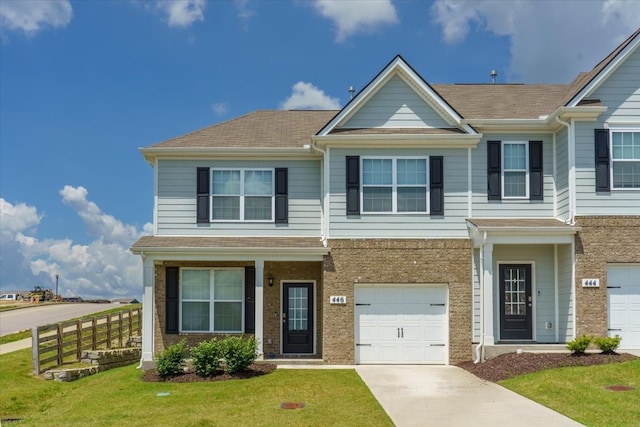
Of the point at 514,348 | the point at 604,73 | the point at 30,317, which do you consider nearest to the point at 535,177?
the point at 604,73

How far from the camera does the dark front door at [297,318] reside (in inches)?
819

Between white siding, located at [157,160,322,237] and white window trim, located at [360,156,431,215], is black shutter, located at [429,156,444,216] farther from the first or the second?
white siding, located at [157,160,322,237]

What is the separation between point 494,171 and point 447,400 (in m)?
7.82

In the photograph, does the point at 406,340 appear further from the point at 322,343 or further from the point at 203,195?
the point at 203,195

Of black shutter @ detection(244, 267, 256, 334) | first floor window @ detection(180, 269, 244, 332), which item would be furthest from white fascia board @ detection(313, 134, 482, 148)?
first floor window @ detection(180, 269, 244, 332)

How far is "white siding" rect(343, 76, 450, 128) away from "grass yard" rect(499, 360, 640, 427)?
7.40m

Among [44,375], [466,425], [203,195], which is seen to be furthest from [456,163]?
[44,375]

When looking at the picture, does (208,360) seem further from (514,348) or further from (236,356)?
(514,348)

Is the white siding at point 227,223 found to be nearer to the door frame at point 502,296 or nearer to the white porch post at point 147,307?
the white porch post at point 147,307

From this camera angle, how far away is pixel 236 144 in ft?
68.7

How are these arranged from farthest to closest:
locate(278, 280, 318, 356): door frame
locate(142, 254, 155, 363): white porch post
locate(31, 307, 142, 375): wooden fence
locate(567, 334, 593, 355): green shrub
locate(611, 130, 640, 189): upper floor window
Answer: locate(278, 280, 318, 356): door frame, locate(31, 307, 142, 375): wooden fence, locate(142, 254, 155, 363): white porch post, locate(611, 130, 640, 189): upper floor window, locate(567, 334, 593, 355): green shrub

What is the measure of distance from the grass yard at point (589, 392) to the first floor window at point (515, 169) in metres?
5.61

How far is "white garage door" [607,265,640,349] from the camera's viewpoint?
62.6 ft

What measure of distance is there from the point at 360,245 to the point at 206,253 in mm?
4086
